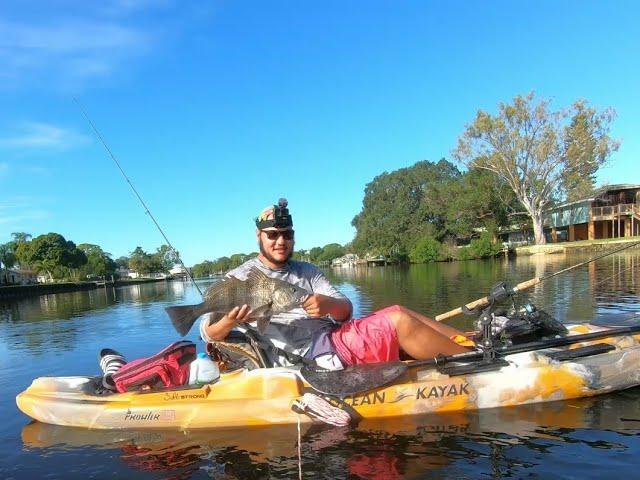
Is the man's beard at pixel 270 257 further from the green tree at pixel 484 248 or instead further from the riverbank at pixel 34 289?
the green tree at pixel 484 248

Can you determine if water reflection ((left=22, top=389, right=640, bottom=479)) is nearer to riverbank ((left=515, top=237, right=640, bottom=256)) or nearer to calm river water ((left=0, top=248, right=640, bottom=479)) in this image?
calm river water ((left=0, top=248, right=640, bottom=479))

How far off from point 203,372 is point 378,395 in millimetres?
2176

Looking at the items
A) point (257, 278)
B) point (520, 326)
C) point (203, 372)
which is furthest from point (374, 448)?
point (520, 326)

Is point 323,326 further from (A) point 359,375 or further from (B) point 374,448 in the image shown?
(B) point 374,448

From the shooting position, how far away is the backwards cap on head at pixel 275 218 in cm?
524

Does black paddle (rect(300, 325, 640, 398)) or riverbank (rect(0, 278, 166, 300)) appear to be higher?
black paddle (rect(300, 325, 640, 398))

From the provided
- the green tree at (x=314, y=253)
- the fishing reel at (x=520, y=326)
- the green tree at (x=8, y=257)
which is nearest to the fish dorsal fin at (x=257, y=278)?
the fishing reel at (x=520, y=326)

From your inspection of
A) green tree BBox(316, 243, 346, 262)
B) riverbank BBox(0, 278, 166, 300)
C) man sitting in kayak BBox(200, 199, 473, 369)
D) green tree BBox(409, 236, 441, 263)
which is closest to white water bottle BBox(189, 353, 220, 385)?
man sitting in kayak BBox(200, 199, 473, 369)

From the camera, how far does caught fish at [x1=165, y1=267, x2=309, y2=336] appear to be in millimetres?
4566

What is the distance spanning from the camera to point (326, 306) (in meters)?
4.80

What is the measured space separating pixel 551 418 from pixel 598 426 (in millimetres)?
460

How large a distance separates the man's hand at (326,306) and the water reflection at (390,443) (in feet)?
4.55

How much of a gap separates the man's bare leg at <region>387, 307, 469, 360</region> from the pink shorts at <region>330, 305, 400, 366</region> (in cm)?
11

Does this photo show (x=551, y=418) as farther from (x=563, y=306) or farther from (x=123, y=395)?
(x=563, y=306)
